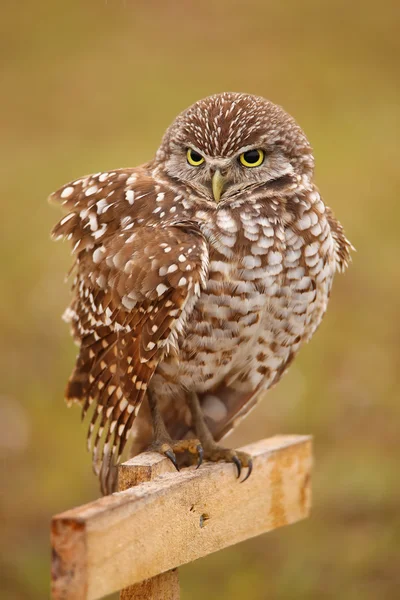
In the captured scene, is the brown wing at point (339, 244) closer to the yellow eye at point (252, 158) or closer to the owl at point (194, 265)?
the owl at point (194, 265)

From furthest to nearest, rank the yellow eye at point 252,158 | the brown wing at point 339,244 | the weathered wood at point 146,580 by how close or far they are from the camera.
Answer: the brown wing at point 339,244 < the yellow eye at point 252,158 < the weathered wood at point 146,580

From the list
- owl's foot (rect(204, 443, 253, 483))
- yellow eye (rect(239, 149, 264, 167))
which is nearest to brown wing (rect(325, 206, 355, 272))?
yellow eye (rect(239, 149, 264, 167))

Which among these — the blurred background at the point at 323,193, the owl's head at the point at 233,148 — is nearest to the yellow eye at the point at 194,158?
the owl's head at the point at 233,148

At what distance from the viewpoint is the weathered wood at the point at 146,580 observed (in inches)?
81.3

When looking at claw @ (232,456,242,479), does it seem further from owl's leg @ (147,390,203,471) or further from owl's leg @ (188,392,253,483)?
owl's leg @ (147,390,203,471)

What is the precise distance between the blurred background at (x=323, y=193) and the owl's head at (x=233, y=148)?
2121mm

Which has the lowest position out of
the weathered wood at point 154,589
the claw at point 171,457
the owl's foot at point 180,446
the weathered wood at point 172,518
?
the weathered wood at point 154,589

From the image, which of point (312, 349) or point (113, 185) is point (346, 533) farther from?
point (113, 185)

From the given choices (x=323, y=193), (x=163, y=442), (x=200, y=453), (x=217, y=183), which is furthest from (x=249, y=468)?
(x=323, y=193)

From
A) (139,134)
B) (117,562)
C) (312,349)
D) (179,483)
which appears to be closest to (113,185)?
(179,483)

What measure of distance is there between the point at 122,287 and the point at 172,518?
2.20ft

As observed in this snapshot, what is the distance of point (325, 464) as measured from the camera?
15.4ft

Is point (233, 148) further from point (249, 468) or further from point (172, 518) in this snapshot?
point (172, 518)

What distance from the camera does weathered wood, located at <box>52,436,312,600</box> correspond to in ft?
5.32
